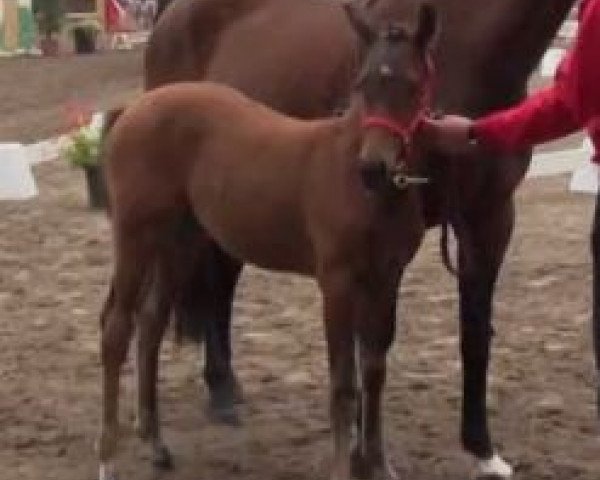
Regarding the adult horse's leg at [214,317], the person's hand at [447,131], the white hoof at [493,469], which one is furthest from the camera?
the adult horse's leg at [214,317]

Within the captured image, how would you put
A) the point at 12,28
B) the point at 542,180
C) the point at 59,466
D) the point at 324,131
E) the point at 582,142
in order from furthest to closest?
the point at 12,28 < the point at 582,142 < the point at 542,180 < the point at 59,466 < the point at 324,131

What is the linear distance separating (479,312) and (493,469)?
498 millimetres

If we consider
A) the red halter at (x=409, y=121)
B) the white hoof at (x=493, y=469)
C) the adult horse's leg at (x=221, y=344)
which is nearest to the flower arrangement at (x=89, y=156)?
the adult horse's leg at (x=221, y=344)

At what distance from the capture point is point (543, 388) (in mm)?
5961

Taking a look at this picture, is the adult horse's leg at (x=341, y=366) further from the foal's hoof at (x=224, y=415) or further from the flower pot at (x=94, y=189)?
the flower pot at (x=94, y=189)

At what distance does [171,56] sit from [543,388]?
6.35 feet

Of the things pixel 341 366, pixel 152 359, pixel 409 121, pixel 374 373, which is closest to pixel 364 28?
pixel 409 121

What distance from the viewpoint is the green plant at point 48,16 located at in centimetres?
2666

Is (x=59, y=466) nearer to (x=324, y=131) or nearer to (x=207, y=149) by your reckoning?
(x=207, y=149)

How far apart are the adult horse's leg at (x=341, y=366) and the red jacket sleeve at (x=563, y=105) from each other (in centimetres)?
58

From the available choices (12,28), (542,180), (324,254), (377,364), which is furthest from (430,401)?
(12,28)

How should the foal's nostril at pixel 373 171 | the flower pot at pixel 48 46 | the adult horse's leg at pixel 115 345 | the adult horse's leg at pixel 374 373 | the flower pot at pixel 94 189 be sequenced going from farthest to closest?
the flower pot at pixel 48 46 < the flower pot at pixel 94 189 < the adult horse's leg at pixel 115 345 < the adult horse's leg at pixel 374 373 < the foal's nostril at pixel 373 171

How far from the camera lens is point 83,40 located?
26703 mm

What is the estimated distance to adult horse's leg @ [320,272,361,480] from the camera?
4227 mm
